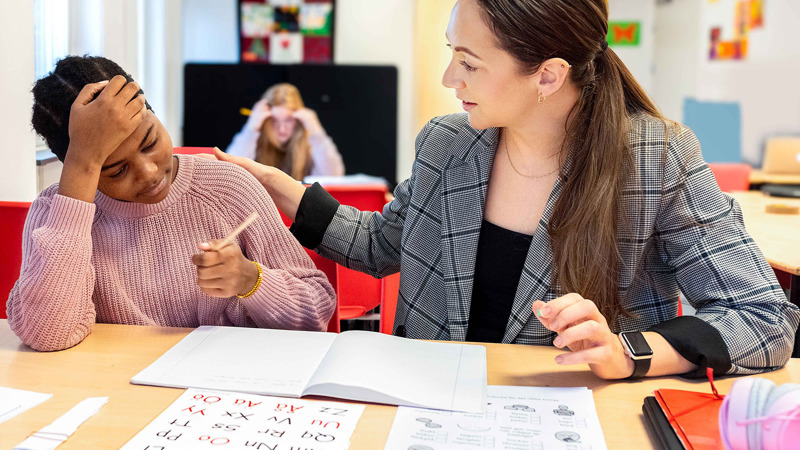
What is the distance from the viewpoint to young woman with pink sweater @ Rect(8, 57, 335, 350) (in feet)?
3.87

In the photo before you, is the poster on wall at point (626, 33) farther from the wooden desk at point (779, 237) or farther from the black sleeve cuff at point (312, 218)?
the black sleeve cuff at point (312, 218)

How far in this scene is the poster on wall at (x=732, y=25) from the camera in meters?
5.35

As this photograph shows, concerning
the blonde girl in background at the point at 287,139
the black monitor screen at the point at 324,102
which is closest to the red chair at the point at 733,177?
the black monitor screen at the point at 324,102

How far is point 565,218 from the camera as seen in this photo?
1258mm

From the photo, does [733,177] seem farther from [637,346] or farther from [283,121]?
[637,346]

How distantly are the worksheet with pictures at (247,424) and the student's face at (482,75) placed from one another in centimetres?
57

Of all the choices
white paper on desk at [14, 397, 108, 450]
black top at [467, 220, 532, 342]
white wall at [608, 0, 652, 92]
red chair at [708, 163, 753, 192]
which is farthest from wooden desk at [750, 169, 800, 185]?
white paper on desk at [14, 397, 108, 450]

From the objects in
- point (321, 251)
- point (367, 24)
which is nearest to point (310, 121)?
point (367, 24)

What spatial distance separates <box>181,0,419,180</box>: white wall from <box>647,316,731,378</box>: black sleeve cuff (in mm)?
3981

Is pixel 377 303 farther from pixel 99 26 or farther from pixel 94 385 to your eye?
pixel 99 26

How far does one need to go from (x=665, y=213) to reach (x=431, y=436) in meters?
0.62

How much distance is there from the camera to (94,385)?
3.29 feet

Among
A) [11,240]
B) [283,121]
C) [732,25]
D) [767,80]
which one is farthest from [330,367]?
[732,25]

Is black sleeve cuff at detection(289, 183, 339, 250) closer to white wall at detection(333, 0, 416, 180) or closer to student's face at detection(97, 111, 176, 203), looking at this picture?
student's face at detection(97, 111, 176, 203)
